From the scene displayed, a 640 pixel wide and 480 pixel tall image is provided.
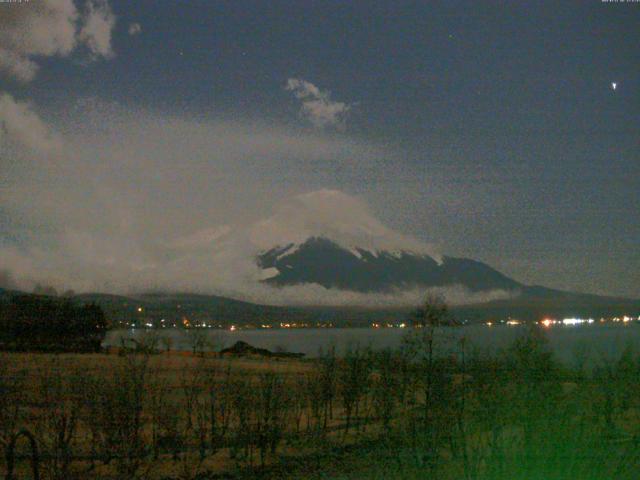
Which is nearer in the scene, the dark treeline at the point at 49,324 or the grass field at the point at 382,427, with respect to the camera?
the grass field at the point at 382,427

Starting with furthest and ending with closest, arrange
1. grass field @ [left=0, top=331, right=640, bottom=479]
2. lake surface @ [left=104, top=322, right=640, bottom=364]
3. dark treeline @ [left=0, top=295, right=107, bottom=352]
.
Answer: dark treeline @ [left=0, top=295, right=107, bottom=352] → lake surface @ [left=104, top=322, right=640, bottom=364] → grass field @ [left=0, top=331, right=640, bottom=479]

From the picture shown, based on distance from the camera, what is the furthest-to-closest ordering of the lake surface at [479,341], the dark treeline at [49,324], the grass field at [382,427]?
the dark treeline at [49,324] → the lake surface at [479,341] → the grass field at [382,427]

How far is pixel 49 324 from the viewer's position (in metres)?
50.2

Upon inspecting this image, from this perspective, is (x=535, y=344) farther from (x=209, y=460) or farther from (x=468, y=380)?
(x=209, y=460)

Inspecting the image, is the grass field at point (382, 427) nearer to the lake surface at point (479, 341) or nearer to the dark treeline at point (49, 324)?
the lake surface at point (479, 341)

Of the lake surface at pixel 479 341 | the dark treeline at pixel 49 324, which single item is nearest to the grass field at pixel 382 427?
the lake surface at pixel 479 341

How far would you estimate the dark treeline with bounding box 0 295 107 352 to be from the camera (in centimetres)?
4866

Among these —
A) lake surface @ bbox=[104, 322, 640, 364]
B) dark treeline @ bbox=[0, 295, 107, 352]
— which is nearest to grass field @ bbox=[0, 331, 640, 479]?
lake surface @ bbox=[104, 322, 640, 364]

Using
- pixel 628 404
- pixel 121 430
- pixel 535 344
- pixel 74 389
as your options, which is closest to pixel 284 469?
pixel 121 430

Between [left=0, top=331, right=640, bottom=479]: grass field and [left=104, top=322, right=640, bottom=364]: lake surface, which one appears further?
[left=104, top=322, right=640, bottom=364]: lake surface

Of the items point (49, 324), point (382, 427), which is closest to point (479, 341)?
point (382, 427)

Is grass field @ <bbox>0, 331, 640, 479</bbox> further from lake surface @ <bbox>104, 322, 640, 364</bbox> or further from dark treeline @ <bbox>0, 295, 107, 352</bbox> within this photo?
dark treeline @ <bbox>0, 295, 107, 352</bbox>

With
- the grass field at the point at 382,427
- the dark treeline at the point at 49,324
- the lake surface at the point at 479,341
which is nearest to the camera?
the grass field at the point at 382,427

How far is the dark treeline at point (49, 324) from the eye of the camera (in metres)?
48.7
